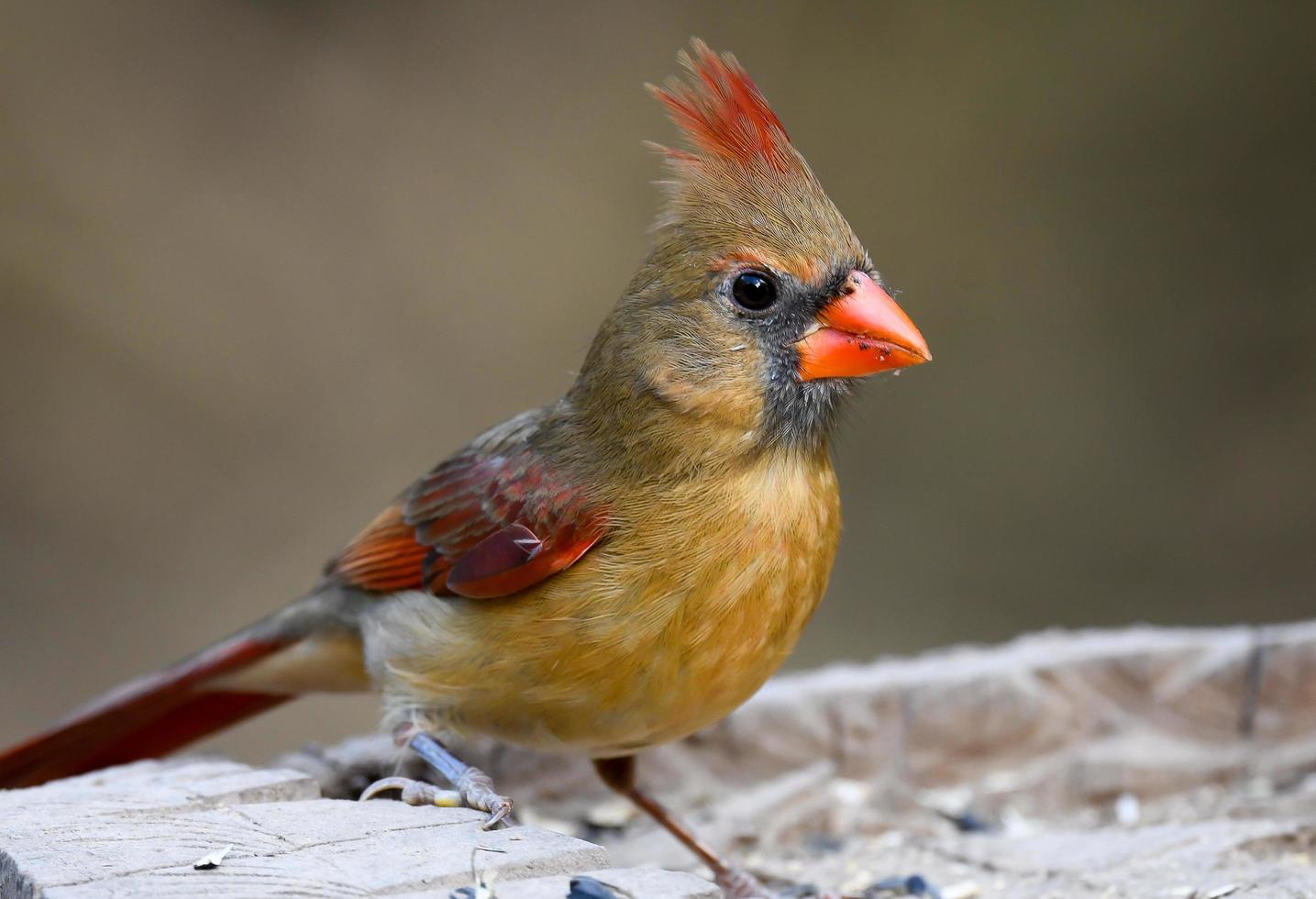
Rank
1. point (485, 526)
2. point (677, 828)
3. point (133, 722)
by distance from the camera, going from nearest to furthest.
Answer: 1. point (485, 526)
2. point (677, 828)
3. point (133, 722)

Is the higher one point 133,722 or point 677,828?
point 133,722

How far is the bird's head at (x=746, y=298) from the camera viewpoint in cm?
274

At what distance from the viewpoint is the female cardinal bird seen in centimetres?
266

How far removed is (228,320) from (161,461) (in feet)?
2.03

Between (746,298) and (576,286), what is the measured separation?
3769 mm

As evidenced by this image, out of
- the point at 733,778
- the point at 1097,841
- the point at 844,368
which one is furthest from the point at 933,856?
the point at 844,368

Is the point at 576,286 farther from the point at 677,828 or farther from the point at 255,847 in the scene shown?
the point at 255,847

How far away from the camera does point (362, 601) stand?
321 cm

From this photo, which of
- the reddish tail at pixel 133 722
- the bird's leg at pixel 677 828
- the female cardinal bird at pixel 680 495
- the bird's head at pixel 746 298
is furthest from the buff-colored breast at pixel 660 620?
the reddish tail at pixel 133 722

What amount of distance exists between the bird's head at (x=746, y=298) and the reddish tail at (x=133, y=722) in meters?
1.13

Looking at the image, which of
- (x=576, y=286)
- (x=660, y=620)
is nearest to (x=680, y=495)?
(x=660, y=620)

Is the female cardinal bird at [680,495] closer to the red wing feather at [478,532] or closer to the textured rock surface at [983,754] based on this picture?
the red wing feather at [478,532]

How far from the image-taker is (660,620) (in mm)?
A: 2633

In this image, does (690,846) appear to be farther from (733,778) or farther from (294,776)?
(294,776)
